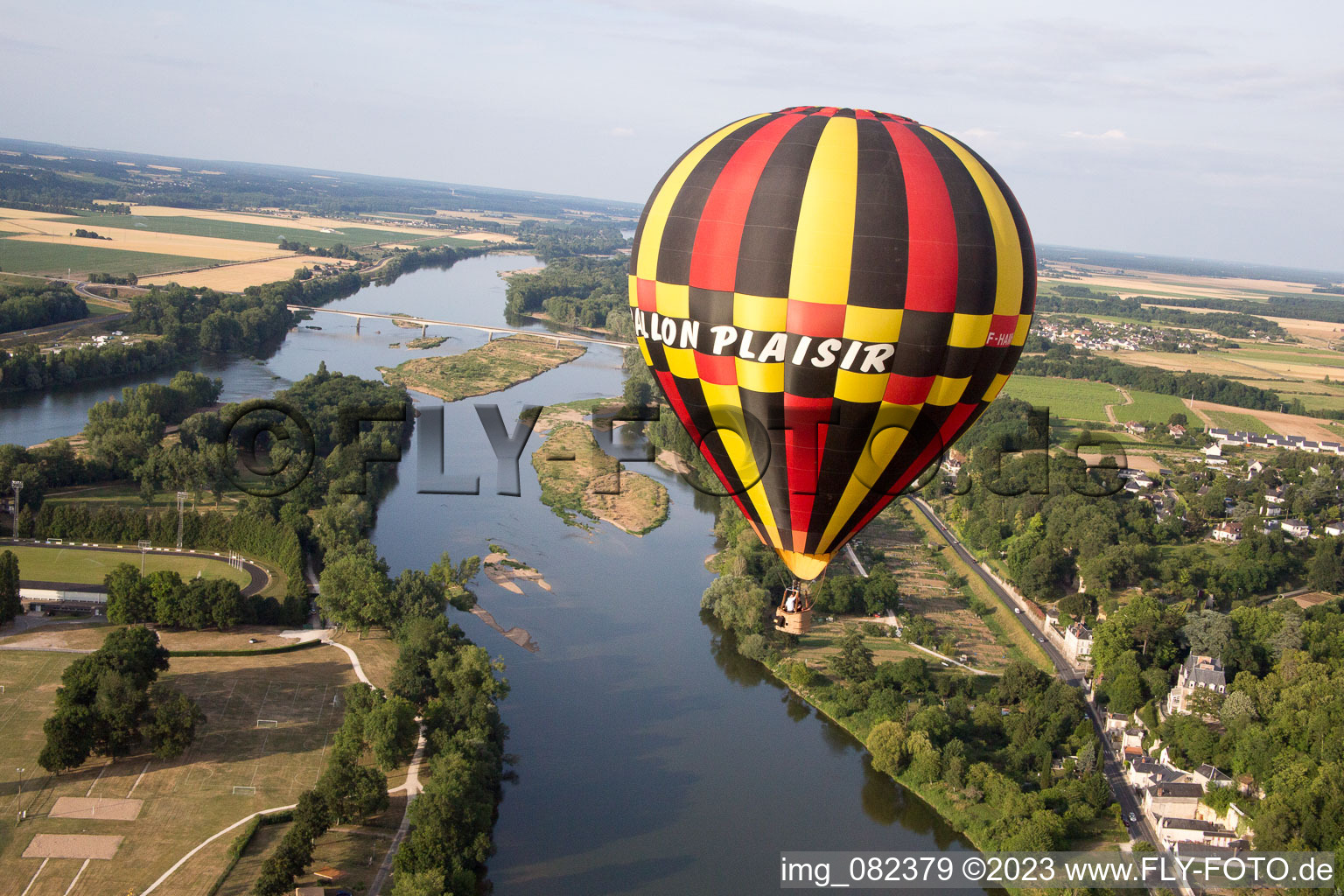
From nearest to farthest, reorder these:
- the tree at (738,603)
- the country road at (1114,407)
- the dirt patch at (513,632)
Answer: the dirt patch at (513,632)
the tree at (738,603)
the country road at (1114,407)

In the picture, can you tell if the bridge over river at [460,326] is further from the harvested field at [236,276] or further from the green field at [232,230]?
the green field at [232,230]

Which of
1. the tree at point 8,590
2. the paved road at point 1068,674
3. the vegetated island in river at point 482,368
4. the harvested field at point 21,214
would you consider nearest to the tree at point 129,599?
the tree at point 8,590

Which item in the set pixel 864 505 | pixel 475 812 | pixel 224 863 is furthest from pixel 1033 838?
pixel 224 863

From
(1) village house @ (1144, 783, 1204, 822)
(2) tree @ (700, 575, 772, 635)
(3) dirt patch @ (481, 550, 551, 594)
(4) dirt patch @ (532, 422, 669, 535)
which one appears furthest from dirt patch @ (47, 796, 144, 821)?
(1) village house @ (1144, 783, 1204, 822)

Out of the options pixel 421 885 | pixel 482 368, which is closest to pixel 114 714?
pixel 421 885

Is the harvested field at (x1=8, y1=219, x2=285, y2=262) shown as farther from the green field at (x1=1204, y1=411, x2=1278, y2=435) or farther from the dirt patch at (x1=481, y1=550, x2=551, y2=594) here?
the green field at (x1=1204, y1=411, x2=1278, y2=435)

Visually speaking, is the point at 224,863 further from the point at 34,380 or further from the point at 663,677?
the point at 34,380

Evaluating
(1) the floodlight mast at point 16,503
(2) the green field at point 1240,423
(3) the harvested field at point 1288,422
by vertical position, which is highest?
(3) the harvested field at point 1288,422
